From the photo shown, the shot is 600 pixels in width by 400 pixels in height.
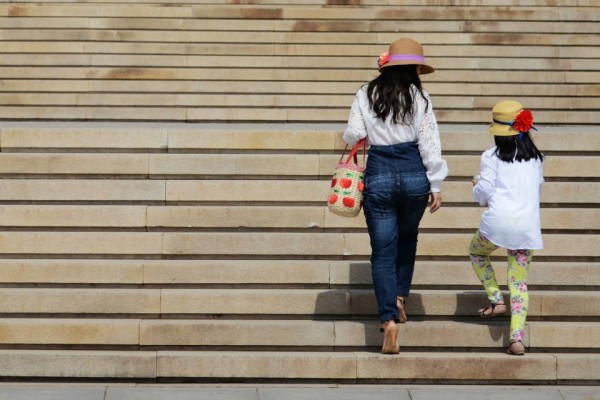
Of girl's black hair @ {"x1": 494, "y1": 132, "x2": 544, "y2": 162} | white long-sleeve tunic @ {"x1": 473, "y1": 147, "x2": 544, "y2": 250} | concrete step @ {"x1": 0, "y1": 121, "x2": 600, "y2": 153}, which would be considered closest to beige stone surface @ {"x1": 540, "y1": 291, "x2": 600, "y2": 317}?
white long-sleeve tunic @ {"x1": 473, "y1": 147, "x2": 544, "y2": 250}

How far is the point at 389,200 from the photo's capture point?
6855 millimetres

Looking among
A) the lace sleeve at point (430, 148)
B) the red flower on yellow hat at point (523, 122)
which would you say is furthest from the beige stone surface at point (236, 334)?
the red flower on yellow hat at point (523, 122)

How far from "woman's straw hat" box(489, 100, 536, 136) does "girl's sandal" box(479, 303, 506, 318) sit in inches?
40.3

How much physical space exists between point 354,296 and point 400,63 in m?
1.53

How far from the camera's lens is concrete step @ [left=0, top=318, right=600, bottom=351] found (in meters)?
7.25

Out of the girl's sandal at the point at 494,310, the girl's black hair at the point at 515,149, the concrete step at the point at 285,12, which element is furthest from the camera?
the concrete step at the point at 285,12

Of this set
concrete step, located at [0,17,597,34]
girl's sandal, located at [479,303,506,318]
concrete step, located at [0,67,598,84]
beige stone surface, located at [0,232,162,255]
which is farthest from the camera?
concrete step, located at [0,17,597,34]

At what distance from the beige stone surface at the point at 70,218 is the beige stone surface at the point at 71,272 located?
52 centimetres

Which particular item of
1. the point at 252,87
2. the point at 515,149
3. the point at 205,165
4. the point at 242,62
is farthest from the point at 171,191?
→ the point at 242,62

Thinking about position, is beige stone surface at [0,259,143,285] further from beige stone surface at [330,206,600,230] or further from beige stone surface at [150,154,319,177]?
beige stone surface at [330,206,600,230]

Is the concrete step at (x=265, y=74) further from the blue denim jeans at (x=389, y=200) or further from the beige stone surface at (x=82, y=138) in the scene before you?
the blue denim jeans at (x=389, y=200)

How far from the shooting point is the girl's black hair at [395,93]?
685 cm

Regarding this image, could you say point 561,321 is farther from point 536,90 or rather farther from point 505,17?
point 505,17

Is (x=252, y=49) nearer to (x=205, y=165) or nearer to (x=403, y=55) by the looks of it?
(x=205, y=165)
